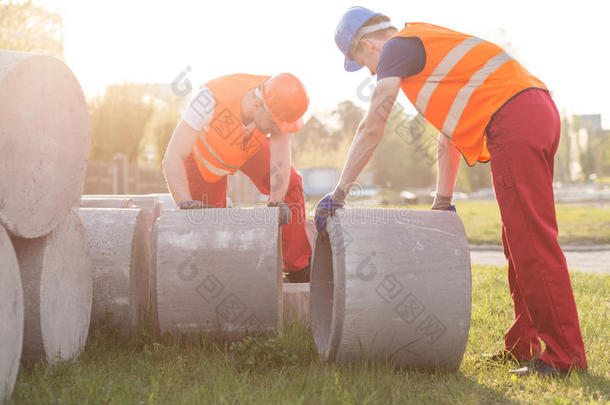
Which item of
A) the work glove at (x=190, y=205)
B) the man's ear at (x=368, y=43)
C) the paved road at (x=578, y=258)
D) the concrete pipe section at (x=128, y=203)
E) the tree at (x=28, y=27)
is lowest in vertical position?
the paved road at (x=578, y=258)

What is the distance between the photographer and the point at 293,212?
4938 millimetres

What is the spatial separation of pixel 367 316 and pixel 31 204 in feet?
5.65

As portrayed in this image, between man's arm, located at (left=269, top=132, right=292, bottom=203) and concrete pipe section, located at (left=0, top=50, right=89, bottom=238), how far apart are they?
1.70m

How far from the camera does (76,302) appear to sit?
10.3 feet

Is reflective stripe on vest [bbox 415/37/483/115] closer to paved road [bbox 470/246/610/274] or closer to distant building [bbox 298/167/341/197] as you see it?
paved road [bbox 470/246/610/274]

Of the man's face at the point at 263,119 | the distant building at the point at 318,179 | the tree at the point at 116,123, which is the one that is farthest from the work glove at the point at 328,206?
the distant building at the point at 318,179

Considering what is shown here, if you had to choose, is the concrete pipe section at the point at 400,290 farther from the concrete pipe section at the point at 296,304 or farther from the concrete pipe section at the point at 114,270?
the concrete pipe section at the point at 114,270

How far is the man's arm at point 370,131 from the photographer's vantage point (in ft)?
10.1

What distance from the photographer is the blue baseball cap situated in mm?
3346

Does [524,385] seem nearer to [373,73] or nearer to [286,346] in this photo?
[286,346]

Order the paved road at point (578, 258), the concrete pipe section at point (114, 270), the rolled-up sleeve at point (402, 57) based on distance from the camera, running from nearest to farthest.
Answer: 1. the rolled-up sleeve at point (402, 57)
2. the concrete pipe section at point (114, 270)
3. the paved road at point (578, 258)

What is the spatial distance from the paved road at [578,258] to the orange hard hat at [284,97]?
5463mm

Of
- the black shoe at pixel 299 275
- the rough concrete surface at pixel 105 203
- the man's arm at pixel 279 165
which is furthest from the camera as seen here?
the black shoe at pixel 299 275

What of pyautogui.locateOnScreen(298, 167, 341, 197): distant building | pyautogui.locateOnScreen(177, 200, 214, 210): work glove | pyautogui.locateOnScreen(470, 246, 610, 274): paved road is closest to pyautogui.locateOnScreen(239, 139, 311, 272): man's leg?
pyautogui.locateOnScreen(177, 200, 214, 210): work glove
